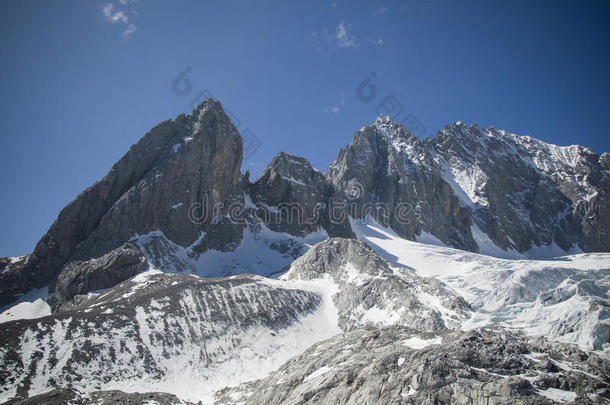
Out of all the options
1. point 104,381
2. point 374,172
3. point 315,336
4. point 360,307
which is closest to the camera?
point 104,381

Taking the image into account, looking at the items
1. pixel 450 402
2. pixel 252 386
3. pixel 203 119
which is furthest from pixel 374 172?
pixel 450 402

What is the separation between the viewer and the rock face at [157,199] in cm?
8238

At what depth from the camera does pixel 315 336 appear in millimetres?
49844

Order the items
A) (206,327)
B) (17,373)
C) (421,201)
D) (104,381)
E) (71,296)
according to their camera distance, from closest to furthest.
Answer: (17,373)
(104,381)
(206,327)
(71,296)
(421,201)

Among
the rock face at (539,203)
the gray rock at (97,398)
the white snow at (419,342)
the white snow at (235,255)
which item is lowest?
the rock face at (539,203)

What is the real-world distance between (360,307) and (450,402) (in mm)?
40681

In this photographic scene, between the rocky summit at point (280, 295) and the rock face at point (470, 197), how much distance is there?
1.26 meters

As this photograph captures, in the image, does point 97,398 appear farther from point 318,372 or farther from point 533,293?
point 533,293

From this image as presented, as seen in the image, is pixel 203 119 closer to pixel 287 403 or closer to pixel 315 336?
pixel 315 336

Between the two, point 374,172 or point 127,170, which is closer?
point 127,170

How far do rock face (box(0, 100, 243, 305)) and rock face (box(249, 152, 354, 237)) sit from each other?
11.5 meters

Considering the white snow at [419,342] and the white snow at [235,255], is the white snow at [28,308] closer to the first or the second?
the white snow at [235,255]

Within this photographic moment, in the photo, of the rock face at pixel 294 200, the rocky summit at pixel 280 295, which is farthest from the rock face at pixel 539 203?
the rock face at pixel 294 200

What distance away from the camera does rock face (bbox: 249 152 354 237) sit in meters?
117
